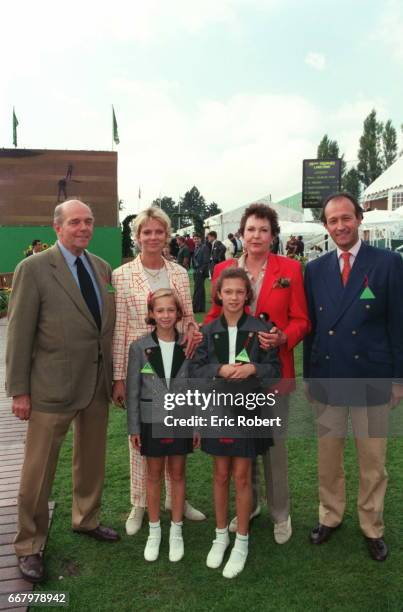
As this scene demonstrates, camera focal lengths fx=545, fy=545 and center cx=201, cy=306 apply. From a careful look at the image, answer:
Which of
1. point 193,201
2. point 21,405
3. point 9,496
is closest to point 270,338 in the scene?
point 21,405

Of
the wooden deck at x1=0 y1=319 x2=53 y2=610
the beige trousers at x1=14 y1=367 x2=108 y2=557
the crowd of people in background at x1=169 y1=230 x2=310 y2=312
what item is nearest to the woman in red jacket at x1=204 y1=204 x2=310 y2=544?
the beige trousers at x1=14 y1=367 x2=108 y2=557

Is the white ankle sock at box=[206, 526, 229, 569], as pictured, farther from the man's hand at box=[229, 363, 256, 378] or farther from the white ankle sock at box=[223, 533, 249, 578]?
the man's hand at box=[229, 363, 256, 378]

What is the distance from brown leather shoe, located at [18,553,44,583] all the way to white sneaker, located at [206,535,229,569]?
3.07 ft

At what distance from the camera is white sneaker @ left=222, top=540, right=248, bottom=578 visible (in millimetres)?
3036

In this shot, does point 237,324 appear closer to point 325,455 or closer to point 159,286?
point 159,286

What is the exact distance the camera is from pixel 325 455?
133 inches

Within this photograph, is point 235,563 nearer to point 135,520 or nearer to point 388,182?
point 135,520

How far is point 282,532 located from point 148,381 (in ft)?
4.24

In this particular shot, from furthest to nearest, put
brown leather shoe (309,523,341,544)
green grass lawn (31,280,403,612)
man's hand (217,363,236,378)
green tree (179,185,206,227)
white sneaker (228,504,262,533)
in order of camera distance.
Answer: green tree (179,185,206,227) → white sneaker (228,504,262,533) → brown leather shoe (309,523,341,544) → man's hand (217,363,236,378) → green grass lawn (31,280,403,612)

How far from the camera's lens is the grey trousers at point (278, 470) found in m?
3.29

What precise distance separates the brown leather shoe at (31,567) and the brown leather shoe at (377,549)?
190 centimetres

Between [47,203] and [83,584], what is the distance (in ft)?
62.5

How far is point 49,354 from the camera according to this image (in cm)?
304

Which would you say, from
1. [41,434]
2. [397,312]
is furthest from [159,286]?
[397,312]
